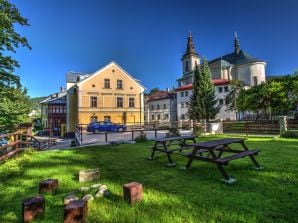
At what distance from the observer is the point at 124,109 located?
3434 cm

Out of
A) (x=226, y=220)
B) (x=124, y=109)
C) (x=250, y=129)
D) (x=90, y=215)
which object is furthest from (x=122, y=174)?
(x=124, y=109)

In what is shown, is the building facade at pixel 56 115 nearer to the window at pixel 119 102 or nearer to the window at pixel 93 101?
the window at pixel 93 101

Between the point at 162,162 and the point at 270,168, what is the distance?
3123 mm

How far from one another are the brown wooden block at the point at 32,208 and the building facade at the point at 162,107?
157 ft

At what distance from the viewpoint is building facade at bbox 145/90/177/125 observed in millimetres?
52875

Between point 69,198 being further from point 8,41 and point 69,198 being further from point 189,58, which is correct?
point 189,58

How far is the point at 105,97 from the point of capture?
33031 millimetres

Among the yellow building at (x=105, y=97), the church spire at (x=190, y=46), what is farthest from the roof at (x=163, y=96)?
the yellow building at (x=105, y=97)

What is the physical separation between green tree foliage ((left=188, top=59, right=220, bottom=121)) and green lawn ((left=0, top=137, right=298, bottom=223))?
2303 cm

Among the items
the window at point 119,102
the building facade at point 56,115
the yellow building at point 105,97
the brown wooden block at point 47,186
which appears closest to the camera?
the brown wooden block at point 47,186

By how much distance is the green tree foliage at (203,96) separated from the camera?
29500 mm

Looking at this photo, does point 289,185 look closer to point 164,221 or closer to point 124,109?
point 164,221

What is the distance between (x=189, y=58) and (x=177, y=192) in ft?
194

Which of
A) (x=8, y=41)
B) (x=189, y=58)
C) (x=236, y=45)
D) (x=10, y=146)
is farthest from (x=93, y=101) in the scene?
(x=236, y=45)
